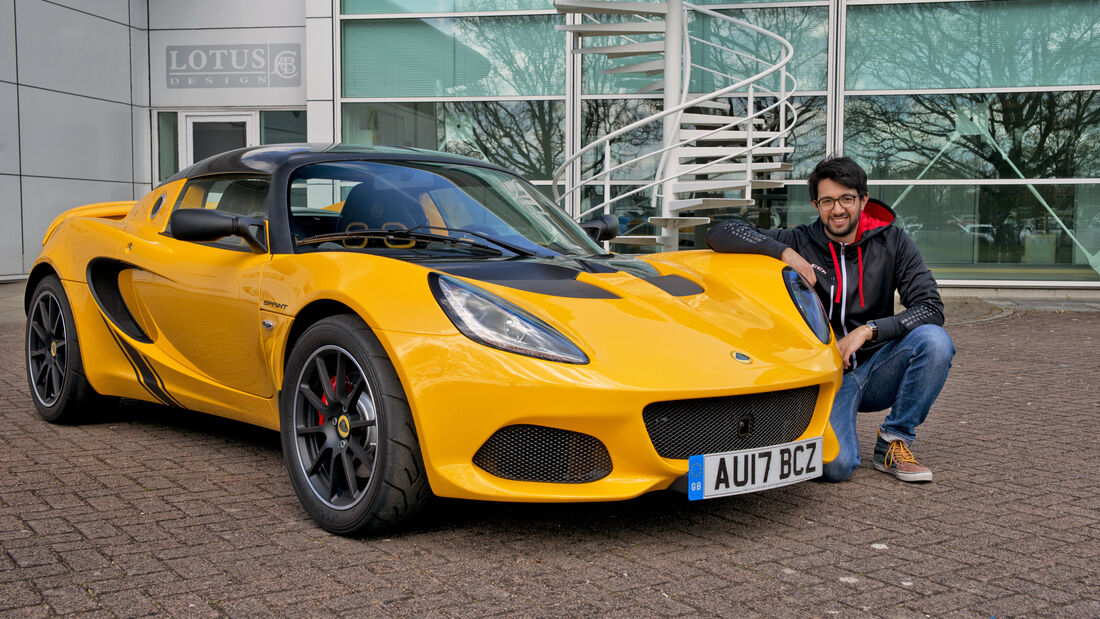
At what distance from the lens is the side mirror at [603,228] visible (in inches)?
191

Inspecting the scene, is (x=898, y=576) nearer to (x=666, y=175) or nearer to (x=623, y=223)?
(x=666, y=175)

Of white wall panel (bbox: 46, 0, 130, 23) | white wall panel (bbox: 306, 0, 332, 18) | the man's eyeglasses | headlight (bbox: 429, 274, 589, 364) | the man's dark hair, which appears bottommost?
headlight (bbox: 429, 274, 589, 364)

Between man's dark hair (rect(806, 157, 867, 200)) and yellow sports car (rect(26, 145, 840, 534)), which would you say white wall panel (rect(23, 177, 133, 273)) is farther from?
man's dark hair (rect(806, 157, 867, 200))

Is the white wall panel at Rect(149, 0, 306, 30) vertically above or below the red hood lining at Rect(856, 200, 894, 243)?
above

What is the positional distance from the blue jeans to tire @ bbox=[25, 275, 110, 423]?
3.52m

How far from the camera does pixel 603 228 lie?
487 cm

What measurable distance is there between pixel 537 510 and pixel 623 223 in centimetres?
1083

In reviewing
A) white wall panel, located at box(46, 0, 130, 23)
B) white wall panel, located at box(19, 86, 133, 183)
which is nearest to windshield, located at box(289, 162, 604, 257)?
white wall panel, located at box(19, 86, 133, 183)

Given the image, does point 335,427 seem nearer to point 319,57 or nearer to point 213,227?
point 213,227

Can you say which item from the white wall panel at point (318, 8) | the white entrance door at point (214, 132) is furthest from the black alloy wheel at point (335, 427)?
the white entrance door at point (214, 132)

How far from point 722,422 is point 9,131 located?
14066 mm

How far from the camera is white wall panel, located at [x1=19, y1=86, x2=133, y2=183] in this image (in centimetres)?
1481

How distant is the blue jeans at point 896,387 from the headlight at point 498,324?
5.31 ft

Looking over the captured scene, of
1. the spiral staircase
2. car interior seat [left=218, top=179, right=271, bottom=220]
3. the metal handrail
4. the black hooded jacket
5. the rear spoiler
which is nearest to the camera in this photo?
car interior seat [left=218, top=179, right=271, bottom=220]
